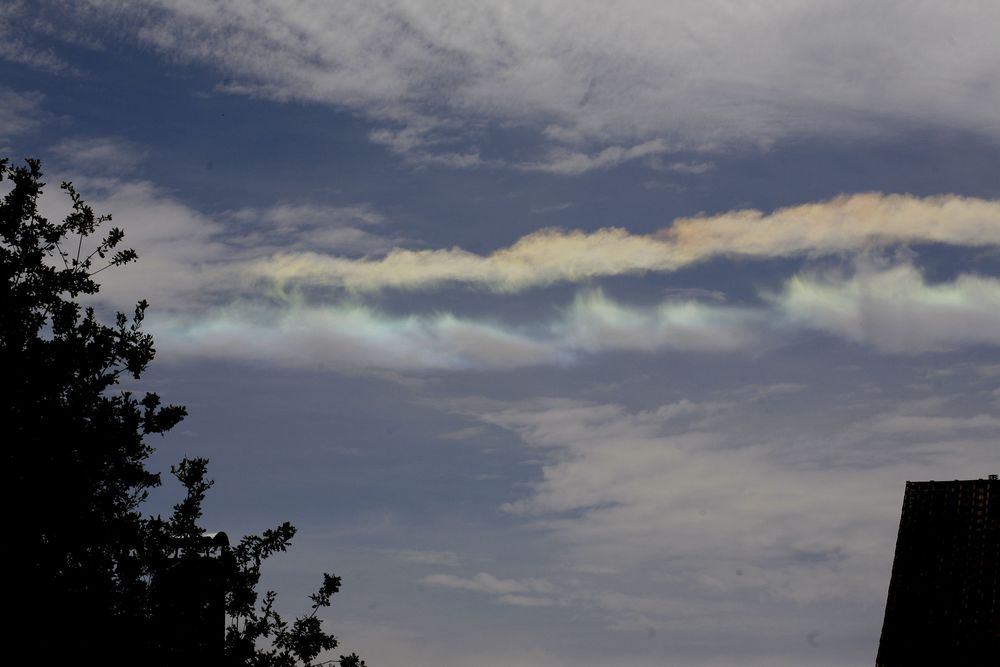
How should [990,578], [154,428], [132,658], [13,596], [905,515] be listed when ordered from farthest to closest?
[905,515]
[990,578]
[154,428]
[132,658]
[13,596]

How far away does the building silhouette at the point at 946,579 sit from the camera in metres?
31.1

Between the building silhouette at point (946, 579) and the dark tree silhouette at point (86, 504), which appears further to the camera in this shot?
the building silhouette at point (946, 579)

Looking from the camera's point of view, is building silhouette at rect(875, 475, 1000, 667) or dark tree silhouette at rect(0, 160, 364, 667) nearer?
dark tree silhouette at rect(0, 160, 364, 667)

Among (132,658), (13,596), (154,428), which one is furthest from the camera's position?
(154,428)

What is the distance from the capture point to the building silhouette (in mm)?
31109

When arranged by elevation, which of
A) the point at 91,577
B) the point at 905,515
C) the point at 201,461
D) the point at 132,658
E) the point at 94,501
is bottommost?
the point at 132,658

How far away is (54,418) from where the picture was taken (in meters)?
20.8

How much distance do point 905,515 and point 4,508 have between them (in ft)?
91.3

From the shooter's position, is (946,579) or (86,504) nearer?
(86,504)

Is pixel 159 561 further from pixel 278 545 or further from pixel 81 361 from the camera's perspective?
pixel 81 361

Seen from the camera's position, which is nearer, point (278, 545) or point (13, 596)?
point (13, 596)

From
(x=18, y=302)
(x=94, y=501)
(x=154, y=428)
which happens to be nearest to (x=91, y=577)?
(x=94, y=501)

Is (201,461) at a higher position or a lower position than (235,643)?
higher

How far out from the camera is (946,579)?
3266 centimetres
